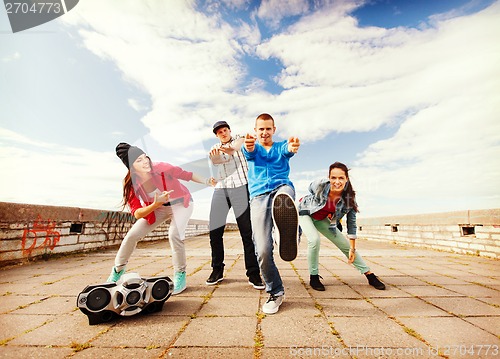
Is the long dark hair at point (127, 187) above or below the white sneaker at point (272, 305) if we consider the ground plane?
above

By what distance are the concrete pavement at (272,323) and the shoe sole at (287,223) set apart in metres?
0.54

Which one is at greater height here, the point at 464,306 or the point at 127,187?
the point at 127,187

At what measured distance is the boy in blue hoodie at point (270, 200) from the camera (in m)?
2.19

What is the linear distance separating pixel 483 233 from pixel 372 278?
4.36m

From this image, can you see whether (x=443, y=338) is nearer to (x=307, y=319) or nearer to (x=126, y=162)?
(x=307, y=319)

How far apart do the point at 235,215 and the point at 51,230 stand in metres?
4.38

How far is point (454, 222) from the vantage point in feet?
21.7

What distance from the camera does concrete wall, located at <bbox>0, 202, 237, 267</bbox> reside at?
4547 millimetres

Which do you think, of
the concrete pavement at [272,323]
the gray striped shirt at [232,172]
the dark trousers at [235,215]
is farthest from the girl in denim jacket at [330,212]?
the gray striped shirt at [232,172]

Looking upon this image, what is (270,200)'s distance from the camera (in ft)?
7.96

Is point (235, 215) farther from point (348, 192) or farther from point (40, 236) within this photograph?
point (40, 236)

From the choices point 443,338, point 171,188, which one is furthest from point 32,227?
point 443,338

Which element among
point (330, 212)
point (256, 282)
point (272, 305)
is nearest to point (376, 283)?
point (330, 212)

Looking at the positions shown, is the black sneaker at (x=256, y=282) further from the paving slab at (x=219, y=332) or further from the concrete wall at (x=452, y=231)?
the concrete wall at (x=452, y=231)
